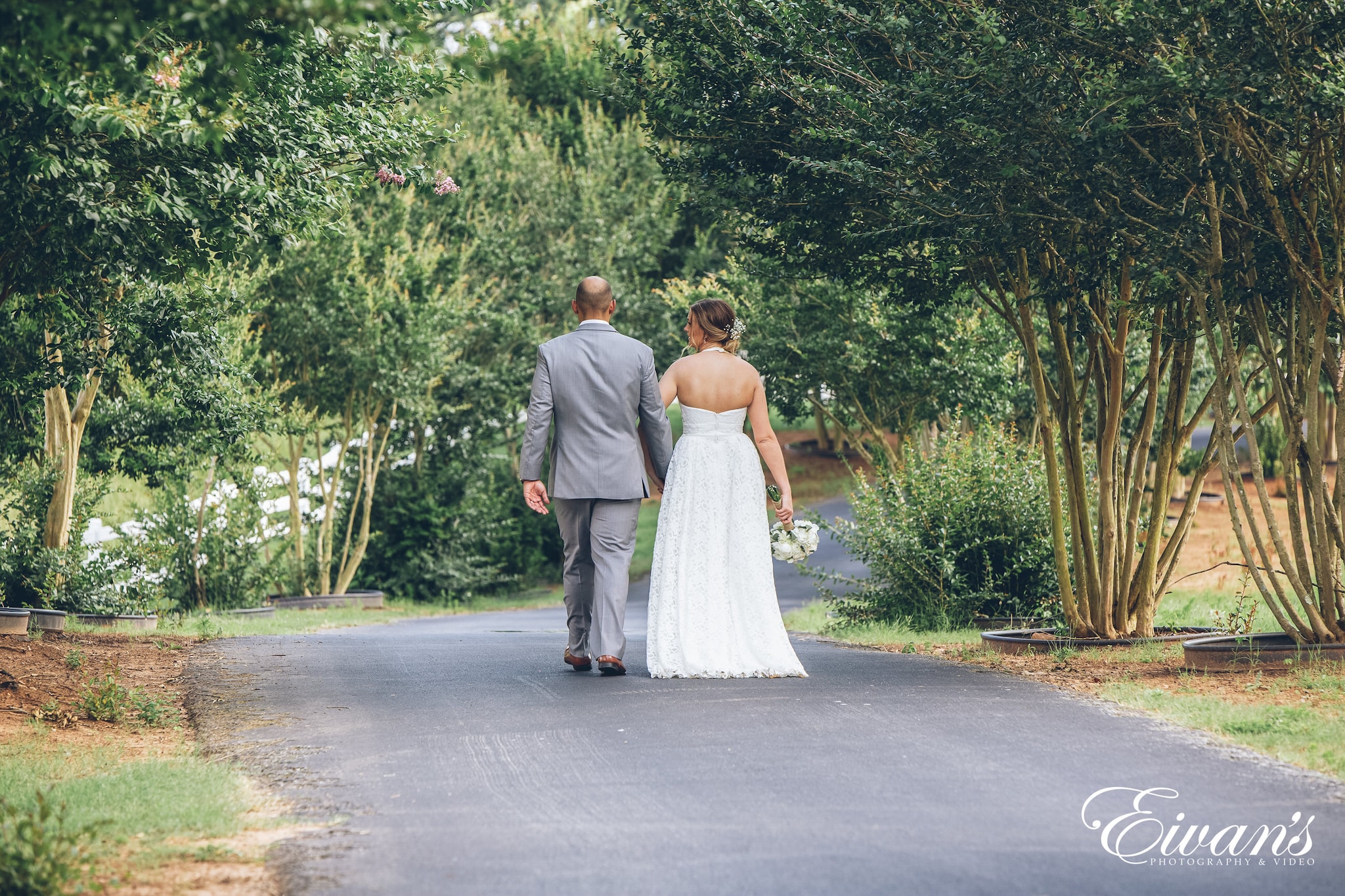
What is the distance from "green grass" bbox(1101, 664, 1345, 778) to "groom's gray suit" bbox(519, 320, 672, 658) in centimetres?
295

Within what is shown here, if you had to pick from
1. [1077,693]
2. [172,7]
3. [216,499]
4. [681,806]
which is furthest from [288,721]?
[216,499]

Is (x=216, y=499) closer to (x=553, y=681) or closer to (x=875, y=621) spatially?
(x=875, y=621)

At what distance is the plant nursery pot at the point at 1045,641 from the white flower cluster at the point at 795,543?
9.23 ft

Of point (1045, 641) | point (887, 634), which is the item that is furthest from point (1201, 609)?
point (1045, 641)

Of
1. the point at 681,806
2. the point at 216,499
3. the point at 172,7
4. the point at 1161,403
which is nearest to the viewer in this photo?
the point at 172,7

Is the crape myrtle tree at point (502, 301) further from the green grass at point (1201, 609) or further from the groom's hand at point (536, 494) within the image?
the groom's hand at point (536, 494)

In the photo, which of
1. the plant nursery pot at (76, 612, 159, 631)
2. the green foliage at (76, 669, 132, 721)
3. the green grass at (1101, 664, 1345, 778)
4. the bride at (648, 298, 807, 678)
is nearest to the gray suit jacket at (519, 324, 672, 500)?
the bride at (648, 298, 807, 678)

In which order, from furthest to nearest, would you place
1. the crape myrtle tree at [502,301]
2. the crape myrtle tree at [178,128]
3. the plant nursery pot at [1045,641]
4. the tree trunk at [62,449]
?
the crape myrtle tree at [502,301]
the tree trunk at [62,449]
the plant nursery pot at [1045,641]
the crape myrtle tree at [178,128]

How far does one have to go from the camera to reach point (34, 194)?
8.20 meters

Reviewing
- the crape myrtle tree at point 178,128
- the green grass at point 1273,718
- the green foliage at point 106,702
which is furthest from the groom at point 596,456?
the green grass at point 1273,718

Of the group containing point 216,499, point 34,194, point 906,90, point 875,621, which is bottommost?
point 875,621

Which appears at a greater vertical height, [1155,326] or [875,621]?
[1155,326]

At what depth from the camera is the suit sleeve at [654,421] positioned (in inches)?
319

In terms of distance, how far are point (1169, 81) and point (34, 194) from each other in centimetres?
673
